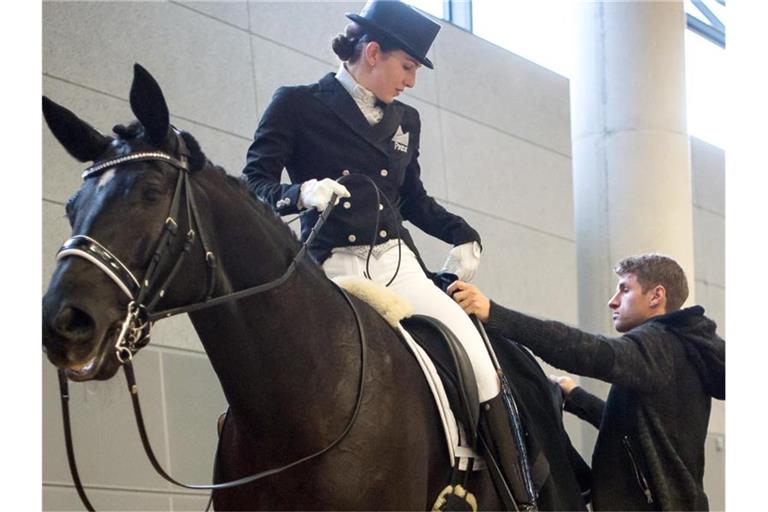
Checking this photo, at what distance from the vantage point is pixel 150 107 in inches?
110

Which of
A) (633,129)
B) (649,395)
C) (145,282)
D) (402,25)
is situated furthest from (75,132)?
(633,129)

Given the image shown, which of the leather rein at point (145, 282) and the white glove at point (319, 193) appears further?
the white glove at point (319, 193)

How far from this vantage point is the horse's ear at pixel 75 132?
281 cm

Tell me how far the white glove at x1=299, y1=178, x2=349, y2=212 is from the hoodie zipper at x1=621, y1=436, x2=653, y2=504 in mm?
1443

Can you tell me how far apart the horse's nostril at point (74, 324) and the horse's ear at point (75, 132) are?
1.37 feet

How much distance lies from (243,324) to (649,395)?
163 cm

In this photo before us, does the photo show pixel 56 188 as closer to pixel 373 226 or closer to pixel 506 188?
pixel 373 226

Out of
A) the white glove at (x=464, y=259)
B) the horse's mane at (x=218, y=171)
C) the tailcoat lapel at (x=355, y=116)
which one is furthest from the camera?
the white glove at (x=464, y=259)

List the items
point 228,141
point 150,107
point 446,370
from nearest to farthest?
point 150,107
point 446,370
point 228,141

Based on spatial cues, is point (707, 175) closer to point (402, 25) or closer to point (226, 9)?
point (226, 9)

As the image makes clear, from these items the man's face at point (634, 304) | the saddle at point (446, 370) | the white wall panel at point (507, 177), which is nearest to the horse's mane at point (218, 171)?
the saddle at point (446, 370)

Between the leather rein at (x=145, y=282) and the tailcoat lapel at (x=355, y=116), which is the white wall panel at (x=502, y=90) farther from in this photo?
the leather rein at (x=145, y=282)

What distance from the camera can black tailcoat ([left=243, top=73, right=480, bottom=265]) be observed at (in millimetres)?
3650
